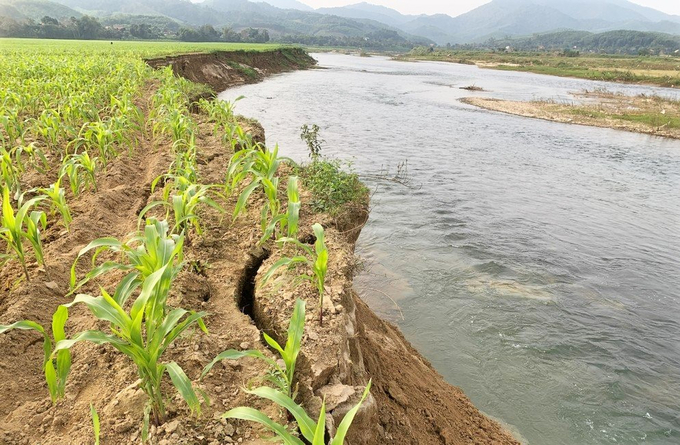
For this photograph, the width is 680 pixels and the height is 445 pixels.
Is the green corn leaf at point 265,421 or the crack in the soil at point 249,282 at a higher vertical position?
the green corn leaf at point 265,421

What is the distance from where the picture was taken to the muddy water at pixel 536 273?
16.0ft

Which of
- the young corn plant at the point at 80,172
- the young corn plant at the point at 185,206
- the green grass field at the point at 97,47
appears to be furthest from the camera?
the green grass field at the point at 97,47

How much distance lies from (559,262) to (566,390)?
371cm

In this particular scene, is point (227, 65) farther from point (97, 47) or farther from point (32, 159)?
point (32, 159)

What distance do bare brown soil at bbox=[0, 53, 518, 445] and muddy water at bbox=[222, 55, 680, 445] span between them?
1.07 m

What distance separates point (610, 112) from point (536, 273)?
78.4ft

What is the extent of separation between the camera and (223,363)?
8.42 ft

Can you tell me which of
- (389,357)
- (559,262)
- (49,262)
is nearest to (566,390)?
(389,357)

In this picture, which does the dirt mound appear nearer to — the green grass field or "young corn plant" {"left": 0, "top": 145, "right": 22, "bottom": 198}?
the green grass field

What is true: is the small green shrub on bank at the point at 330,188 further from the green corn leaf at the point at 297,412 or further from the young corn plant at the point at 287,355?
the green corn leaf at the point at 297,412

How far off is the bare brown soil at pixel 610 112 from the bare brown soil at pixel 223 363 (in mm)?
23910

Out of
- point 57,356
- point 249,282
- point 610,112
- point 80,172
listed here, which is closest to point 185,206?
point 249,282

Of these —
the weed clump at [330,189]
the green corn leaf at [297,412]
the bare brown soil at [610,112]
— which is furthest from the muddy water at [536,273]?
the bare brown soil at [610,112]

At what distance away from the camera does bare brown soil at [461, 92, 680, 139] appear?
22.3 meters
